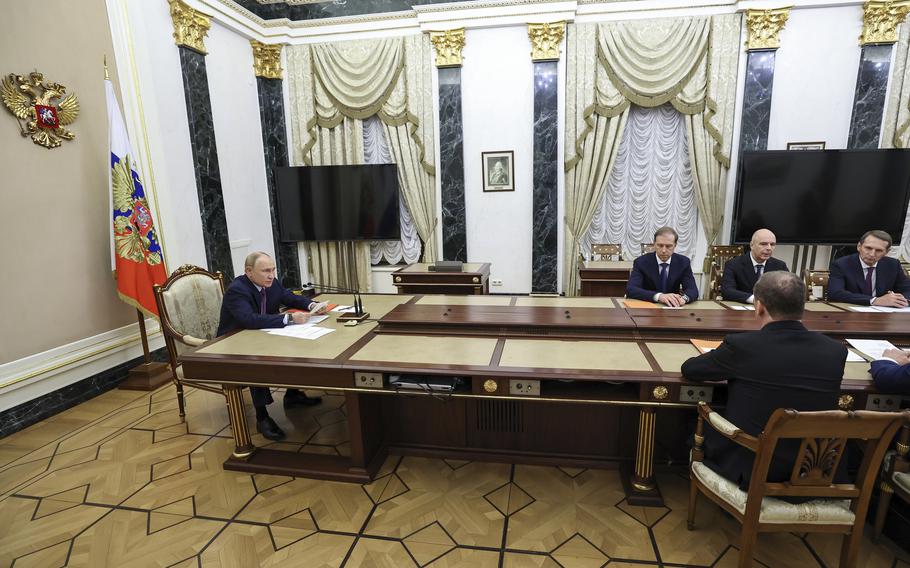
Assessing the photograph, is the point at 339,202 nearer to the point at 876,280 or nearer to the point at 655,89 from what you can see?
the point at 655,89

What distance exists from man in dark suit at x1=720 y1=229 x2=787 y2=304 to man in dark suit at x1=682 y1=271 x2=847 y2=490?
1.85 metres

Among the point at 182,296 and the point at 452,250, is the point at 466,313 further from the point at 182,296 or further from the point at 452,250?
the point at 452,250

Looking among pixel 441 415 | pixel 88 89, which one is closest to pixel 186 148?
pixel 88 89

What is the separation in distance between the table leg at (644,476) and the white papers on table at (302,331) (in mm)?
1938

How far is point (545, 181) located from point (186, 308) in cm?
432

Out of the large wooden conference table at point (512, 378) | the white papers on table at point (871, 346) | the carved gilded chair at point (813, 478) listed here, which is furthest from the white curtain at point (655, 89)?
the carved gilded chair at point (813, 478)

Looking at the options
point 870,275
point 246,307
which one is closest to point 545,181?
point 870,275

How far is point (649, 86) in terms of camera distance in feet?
17.4

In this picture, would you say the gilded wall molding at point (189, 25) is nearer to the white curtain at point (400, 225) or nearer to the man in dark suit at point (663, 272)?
the white curtain at point (400, 225)

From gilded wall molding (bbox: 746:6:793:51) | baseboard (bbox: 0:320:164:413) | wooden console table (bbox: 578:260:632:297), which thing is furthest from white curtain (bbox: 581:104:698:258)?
baseboard (bbox: 0:320:164:413)

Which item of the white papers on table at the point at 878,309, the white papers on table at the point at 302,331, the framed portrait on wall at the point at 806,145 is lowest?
the white papers on table at the point at 302,331

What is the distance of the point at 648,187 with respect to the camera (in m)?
5.74

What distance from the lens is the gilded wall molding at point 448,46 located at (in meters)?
5.55

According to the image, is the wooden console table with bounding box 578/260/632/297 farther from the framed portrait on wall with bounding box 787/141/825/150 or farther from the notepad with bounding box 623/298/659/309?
the framed portrait on wall with bounding box 787/141/825/150
